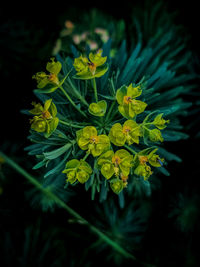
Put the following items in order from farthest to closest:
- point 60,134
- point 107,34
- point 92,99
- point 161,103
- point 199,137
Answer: point 107,34 → point 199,137 → point 161,103 → point 92,99 → point 60,134

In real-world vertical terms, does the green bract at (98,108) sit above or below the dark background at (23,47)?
below

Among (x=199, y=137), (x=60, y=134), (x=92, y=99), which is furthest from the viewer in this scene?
(x=199, y=137)

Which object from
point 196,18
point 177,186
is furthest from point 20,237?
point 196,18

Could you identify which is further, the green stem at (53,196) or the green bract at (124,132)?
the green stem at (53,196)

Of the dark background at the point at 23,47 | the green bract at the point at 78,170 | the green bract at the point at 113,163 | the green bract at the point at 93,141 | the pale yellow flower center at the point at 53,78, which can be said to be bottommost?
the green bract at the point at 113,163

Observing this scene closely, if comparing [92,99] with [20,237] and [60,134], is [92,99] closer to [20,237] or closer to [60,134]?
[60,134]

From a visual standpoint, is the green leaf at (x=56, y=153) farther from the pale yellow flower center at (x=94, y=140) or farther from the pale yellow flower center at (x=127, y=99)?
the pale yellow flower center at (x=127, y=99)

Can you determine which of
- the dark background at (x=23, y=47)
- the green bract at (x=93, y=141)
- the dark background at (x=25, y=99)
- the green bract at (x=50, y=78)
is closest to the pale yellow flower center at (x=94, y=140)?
the green bract at (x=93, y=141)
